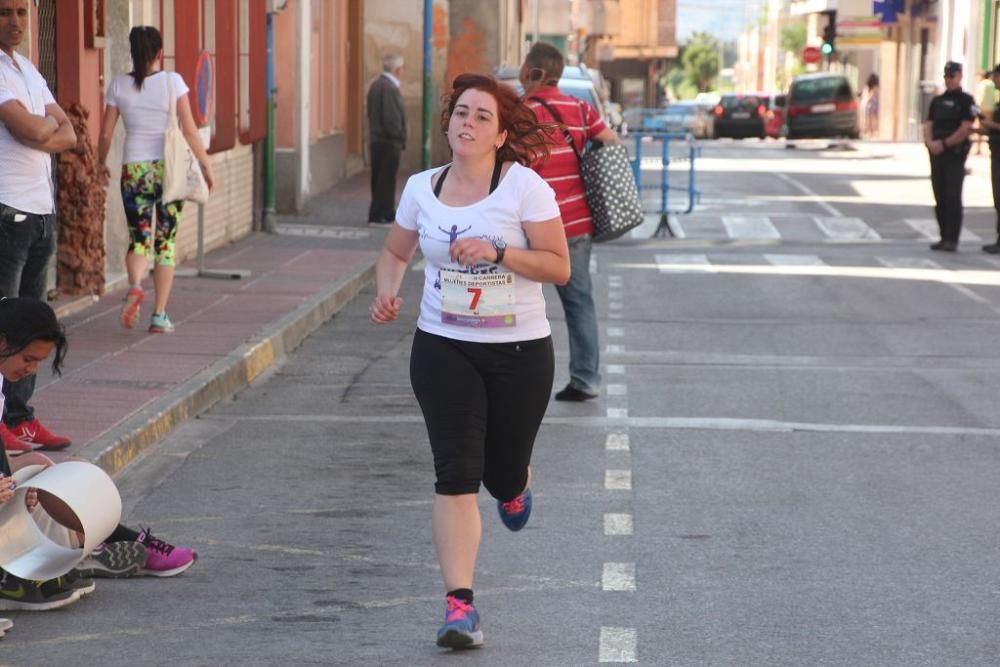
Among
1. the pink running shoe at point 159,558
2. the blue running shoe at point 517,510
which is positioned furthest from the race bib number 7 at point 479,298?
the pink running shoe at point 159,558

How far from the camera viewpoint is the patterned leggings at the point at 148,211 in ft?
39.2

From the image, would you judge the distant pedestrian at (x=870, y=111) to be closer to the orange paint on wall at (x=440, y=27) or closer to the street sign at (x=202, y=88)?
the orange paint on wall at (x=440, y=27)

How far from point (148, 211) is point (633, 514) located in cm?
515

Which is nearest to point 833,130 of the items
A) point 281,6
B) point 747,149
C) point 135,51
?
point 747,149

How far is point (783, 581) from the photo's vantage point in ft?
22.1

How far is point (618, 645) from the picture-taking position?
5.90 metres

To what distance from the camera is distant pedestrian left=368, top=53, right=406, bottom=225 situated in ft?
71.3

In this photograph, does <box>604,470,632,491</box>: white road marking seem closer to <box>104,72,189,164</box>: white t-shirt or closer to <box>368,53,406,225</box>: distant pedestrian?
<box>104,72,189,164</box>: white t-shirt

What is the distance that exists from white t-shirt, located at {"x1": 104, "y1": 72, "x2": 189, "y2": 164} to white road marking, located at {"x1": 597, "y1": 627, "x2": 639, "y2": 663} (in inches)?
262

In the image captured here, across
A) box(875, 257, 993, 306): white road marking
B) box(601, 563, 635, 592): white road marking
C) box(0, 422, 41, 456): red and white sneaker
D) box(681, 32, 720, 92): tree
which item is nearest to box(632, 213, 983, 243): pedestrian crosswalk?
box(875, 257, 993, 306): white road marking

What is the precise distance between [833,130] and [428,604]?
1866 inches

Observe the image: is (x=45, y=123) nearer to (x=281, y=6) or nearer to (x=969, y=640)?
(x=969, y=640)

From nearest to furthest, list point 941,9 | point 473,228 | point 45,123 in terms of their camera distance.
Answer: point 473,228, point 45,123, point 941,9

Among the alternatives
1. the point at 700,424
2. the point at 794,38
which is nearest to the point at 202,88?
the point at 700,424
